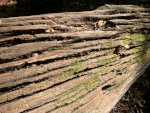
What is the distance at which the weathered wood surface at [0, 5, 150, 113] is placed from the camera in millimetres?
1153

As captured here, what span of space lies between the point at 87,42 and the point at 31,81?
0.76 m

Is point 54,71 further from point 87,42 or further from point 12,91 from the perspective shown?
point 87,42

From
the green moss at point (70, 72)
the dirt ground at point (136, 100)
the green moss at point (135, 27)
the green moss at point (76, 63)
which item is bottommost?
the dirt ground at point (136, 100)

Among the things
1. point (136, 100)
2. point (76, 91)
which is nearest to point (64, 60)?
point (76, 91)

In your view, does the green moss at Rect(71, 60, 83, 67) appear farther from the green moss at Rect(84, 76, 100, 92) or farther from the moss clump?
the green moss at Rect(84, 76, 100, 92)

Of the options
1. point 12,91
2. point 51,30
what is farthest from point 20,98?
point 51,30

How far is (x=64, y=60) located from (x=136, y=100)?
3087 millimetres

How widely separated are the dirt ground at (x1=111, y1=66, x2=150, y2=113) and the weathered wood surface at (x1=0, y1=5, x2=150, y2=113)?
1.82 meters

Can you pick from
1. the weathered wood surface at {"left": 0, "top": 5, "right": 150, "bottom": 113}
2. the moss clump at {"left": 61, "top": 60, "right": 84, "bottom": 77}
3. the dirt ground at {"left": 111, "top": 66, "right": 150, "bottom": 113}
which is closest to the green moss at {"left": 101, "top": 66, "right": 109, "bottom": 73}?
the weathered wood surface at {"left": 0, "top": 5, "right": 150, "bottom": 113}

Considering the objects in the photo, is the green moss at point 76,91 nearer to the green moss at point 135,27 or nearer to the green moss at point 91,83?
the green moss at point 91,83

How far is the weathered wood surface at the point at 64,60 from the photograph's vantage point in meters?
1.15

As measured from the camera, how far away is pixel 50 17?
1451 millimetres

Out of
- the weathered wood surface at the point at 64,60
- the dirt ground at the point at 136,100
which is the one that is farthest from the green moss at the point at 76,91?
the dirt ground at the point at 136,100

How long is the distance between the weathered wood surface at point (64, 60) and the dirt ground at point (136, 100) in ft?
5.96
